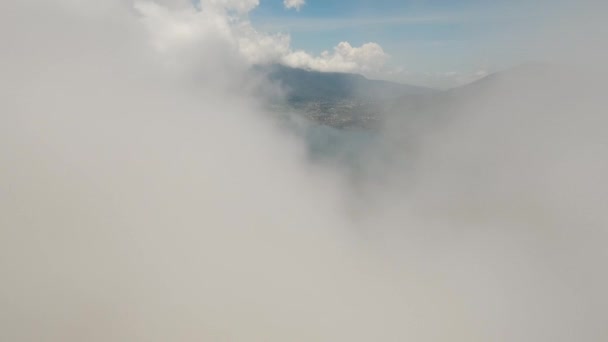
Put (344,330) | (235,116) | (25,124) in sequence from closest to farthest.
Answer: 1. (344,330)
2. (25,124)
3. (235,116)

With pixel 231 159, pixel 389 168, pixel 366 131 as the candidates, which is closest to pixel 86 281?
pixel 231 159

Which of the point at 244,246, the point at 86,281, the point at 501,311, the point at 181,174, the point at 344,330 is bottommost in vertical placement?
the point at 501,311

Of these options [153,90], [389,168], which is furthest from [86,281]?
[389,168]

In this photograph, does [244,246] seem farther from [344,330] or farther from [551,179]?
[551,179]

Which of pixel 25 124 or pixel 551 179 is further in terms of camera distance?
pixel 551 179

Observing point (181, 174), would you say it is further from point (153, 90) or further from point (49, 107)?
point (153, 90)

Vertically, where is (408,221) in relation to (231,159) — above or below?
below

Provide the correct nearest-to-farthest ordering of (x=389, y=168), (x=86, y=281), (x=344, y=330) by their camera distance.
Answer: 1. (x=86, y=281)
2. (x=344, y=330)
3. (x=389, y=168)

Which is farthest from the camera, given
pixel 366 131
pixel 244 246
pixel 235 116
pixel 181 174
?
pixel 366 131

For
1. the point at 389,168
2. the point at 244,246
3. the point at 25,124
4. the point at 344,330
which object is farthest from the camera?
the point at 389,168
